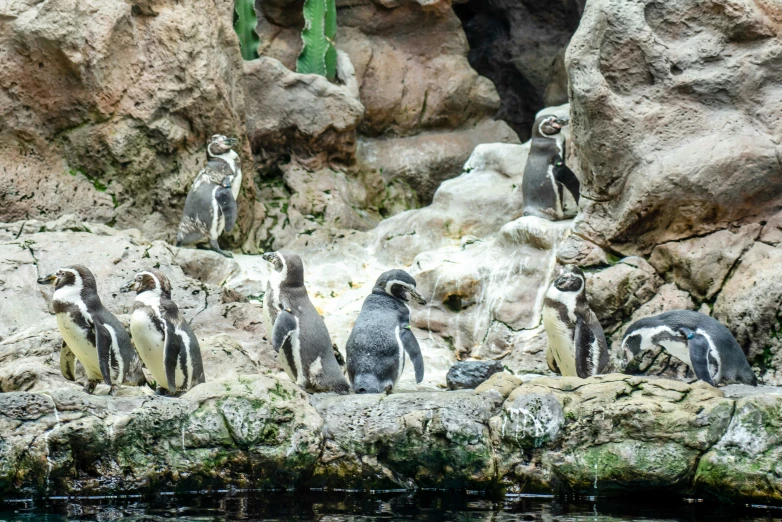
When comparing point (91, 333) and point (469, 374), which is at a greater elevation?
point (91, 333)

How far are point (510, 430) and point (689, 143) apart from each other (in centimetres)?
383

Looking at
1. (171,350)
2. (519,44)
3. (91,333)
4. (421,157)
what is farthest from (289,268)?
(519,44)

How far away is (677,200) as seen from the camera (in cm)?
860

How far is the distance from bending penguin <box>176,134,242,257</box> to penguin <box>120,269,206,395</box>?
3289 millimetres

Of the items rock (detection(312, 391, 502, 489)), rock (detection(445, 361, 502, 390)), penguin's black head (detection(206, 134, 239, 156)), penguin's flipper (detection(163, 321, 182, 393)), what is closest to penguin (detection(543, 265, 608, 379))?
rock (detection(445, 361, 502, 390))

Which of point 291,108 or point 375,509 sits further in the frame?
point 291,108

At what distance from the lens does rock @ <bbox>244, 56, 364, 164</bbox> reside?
12.0 metres

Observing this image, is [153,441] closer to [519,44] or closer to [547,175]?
[547,175]

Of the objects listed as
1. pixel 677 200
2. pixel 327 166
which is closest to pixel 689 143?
pixel 677 200

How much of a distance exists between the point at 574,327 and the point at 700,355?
91cm

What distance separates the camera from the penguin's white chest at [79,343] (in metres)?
6.64

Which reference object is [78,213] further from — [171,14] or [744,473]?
[744,473]

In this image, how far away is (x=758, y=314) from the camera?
794cm

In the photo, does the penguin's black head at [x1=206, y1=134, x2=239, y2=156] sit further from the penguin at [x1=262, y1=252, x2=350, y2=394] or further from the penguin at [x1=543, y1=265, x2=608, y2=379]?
the penguin at [x1=543, y1=265, x2=608, y2=379]
